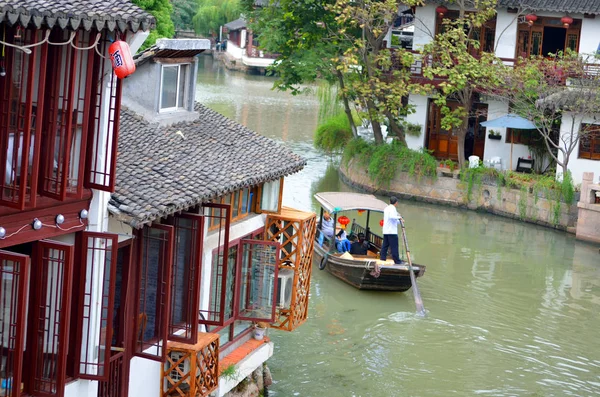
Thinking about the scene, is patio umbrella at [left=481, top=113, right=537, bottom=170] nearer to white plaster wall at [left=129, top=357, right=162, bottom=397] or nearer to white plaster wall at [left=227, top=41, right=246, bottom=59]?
white plaster wall at [left=129, top=357, right=162, bottom=397]

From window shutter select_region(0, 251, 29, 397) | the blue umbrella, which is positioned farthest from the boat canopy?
window shutter select_region(0, 251, 29, 397)

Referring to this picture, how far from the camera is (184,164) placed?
13672 mm

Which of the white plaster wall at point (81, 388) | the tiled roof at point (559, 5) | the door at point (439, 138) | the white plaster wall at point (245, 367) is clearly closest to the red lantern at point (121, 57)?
the white plaster wall at point (81, 388)

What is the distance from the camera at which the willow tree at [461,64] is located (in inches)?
1294

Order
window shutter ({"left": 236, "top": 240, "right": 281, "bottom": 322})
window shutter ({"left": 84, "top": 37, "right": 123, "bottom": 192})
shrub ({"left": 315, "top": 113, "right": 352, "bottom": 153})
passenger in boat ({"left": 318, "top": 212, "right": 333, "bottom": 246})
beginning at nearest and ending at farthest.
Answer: window shutter ({"left": 84, "top": 37, "right": 123, "bottom": 192}) → window shutter ({"left": 236, "top": 240, "right": 281, "bottom": 322}) → passenger in boat ({"left": 318, "top": 212, "right": 333, "bottom": 246}) → shrub ({"left": 315, "top": 113, "right": 352, "bottom": 153})

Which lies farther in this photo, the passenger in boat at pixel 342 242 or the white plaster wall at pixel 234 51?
the white plaster wall at pixel 234 51

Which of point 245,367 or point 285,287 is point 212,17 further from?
point 245,367

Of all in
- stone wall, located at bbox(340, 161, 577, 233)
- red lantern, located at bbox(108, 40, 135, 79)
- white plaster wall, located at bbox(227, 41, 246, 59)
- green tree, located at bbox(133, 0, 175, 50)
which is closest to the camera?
red lantern, located at bbox(108, 40, 135, 79)

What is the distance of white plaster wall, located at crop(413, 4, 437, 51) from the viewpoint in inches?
1421

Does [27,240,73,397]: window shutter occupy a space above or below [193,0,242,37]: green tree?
below

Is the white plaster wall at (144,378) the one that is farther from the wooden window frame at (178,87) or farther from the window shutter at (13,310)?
the wooden window frame at (178,87)

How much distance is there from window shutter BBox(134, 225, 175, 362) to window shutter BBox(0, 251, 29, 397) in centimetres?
230

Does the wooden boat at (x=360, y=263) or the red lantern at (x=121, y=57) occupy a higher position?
the red lantern at (x=121, y=57)

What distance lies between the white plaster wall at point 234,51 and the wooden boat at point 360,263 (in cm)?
5255
